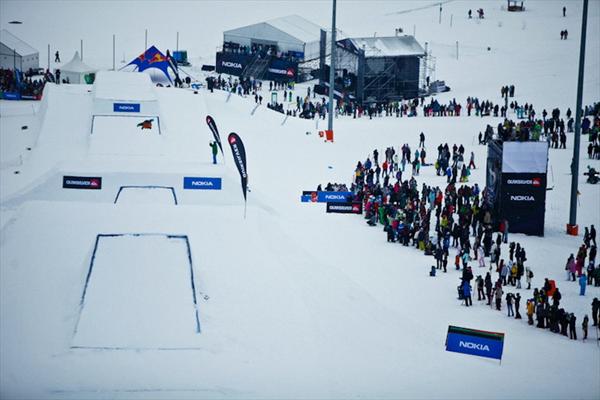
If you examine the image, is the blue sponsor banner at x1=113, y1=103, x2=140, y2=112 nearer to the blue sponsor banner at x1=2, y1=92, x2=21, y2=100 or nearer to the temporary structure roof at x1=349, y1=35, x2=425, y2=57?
the blue sponsor banner at x1=2, y1=92, x2=21, y2=100

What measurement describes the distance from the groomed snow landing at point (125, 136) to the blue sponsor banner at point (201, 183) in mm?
5511

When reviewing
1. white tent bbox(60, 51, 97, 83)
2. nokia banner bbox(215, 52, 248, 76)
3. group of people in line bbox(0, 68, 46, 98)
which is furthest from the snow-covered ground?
nokia banner bbox(215, 52, 248, 76)

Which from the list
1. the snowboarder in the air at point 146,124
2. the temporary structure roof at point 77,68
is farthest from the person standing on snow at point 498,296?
the temporary structure roof at point 77,68

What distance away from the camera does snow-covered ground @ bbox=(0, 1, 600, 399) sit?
19953 millimetres

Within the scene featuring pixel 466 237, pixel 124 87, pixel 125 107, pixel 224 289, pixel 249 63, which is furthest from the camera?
pixel 249 63

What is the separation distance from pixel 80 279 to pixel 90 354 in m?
3.01

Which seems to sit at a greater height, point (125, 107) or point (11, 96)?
point (11, 96)

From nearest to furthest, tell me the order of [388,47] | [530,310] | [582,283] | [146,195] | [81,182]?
[530,310]
[582,283]
[81,182]
[146,195]
[388,47]

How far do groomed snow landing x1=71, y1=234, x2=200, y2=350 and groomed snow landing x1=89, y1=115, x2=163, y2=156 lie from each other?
569 inches

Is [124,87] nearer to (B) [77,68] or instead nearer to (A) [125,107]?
(A) [125,107]

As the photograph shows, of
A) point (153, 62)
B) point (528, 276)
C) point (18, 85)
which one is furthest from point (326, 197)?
point (18, 85)

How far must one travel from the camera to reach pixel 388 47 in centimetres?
5612

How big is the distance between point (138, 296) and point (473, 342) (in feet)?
23.9

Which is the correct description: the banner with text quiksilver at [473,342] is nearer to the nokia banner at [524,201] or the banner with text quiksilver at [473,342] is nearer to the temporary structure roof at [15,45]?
the nokia banner at [524,201]
